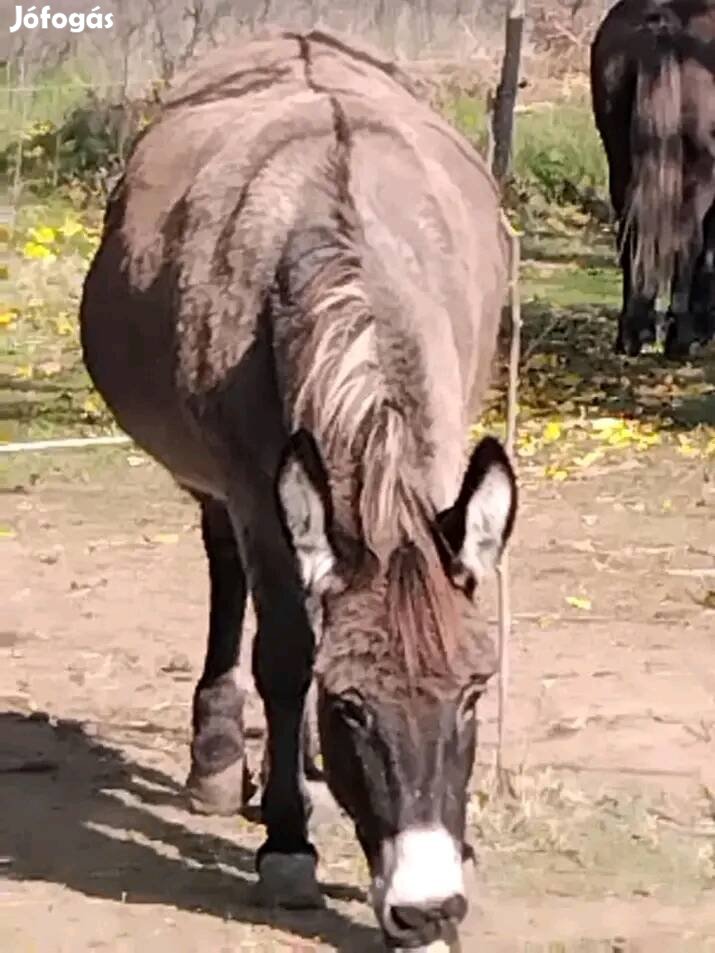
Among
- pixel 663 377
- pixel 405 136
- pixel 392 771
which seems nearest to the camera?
pixel 392 771

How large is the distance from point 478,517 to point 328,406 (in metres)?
0.41

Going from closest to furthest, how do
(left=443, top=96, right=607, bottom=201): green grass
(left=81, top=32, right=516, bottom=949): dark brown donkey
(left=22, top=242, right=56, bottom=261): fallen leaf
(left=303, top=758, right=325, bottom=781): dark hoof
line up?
(left=81, top=32, right=516, bottom=949): dark brown donkey, (left=303, top=758, right=325, bottom=781): dark hoof, (left=22, top=242, right=56, bottom=261): fallen leaf, (left=443, top=96, right=607, bottom=201): green grass

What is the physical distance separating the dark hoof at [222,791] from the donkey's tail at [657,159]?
6862mm

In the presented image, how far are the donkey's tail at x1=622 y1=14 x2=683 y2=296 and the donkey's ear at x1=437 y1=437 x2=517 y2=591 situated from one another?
802cm

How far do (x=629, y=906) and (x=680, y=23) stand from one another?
7.98 meters

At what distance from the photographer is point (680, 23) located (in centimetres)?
1198

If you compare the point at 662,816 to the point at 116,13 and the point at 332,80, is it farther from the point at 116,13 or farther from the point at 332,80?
the point at 116,13

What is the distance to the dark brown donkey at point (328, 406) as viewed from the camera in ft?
12.7

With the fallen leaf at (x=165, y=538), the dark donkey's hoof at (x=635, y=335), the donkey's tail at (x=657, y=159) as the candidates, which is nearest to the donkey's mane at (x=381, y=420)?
the fallen leaf at (x=165, y=538)

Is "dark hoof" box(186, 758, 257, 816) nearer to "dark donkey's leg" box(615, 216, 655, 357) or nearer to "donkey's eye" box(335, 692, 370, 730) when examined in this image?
"donkey's eye" box(335, 692, 370, 730)

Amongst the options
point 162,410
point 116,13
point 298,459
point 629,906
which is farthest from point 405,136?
point 116,13

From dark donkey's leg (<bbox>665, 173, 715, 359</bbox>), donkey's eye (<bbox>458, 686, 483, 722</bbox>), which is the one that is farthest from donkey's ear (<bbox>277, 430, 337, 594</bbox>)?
dark donkey's leg (<bbox>665, 173, 715, 359</bbox>)

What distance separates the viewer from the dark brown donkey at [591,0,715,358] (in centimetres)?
1183

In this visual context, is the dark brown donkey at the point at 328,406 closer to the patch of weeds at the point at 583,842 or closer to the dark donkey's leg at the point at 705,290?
the patch of weeds at the point at 583,842
